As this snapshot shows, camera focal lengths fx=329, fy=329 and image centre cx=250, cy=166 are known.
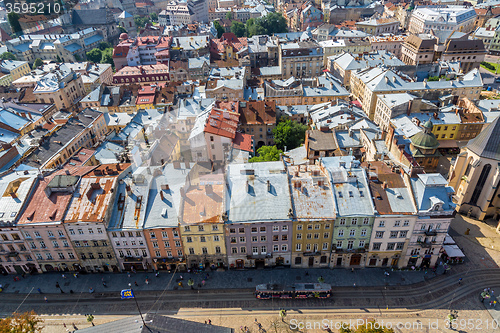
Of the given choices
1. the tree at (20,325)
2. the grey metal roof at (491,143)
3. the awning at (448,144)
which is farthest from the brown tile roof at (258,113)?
the tree at (20,325)

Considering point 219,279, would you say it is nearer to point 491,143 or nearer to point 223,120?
point 223,120

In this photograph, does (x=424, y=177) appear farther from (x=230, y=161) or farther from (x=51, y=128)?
(x=51, y=128)

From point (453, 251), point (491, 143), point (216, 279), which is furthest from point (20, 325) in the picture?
point (491, 143)

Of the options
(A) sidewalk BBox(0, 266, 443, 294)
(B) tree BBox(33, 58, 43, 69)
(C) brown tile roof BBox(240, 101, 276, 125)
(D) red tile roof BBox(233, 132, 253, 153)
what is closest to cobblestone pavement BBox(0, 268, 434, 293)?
(A) sidewalk BBox(0, 266, 443, 294)

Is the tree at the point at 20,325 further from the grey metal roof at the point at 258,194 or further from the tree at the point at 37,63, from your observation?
the tree at the point at 37,63

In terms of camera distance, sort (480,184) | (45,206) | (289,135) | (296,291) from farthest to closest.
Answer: (289,135) < (480,184) < (45,206) < (296,291)

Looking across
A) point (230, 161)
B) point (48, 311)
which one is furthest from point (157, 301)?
point (230, 161)
